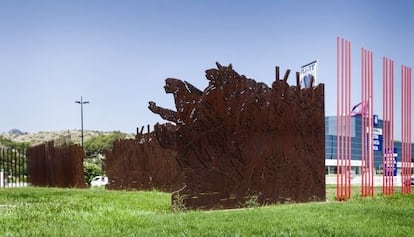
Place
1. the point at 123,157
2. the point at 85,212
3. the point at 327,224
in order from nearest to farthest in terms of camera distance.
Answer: the point at 327,224
the point at 85,212
the point at 123,157

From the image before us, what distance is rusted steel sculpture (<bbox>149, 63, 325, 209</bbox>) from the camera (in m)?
7.88

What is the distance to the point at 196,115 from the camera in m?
7.96

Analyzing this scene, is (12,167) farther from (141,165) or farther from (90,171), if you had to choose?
(141,165)

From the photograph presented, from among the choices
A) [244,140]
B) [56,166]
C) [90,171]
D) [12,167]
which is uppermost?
[244,140]

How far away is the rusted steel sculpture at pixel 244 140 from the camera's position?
7875 mm

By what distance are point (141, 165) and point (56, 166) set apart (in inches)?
175

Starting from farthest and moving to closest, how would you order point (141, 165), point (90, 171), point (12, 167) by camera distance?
point (90, 171), point (12, 167), point (141, 165)

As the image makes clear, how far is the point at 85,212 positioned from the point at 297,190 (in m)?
3.70

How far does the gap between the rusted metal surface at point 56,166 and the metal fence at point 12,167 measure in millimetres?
562

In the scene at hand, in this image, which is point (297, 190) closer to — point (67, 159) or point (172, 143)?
point (172, 143)

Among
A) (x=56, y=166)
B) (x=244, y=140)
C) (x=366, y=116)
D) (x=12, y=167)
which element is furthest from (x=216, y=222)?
(x=12, y=167)

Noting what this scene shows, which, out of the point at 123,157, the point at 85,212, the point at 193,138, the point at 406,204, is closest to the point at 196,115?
the point at 193,138

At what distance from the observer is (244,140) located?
8.48 m

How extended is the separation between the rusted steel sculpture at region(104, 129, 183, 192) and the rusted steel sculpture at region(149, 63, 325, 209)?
14.6 ft
